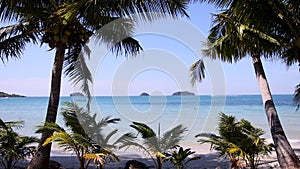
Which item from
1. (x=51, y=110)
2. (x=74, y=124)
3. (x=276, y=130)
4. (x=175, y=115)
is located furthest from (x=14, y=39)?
(x=175, y=115)

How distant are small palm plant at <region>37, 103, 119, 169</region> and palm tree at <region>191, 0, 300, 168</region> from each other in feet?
10.3

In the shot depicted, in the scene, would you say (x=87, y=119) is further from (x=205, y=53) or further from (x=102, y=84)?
(x=205, y=53)

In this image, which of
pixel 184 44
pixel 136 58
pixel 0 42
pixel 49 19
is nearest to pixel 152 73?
pixel 136 58

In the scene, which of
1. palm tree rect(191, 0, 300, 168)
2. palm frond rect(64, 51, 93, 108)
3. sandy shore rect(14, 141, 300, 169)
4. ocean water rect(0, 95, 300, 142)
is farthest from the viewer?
ocean water rect(0, 95, 300, 142)

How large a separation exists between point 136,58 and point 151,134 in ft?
8.03

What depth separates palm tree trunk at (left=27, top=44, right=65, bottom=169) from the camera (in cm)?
547

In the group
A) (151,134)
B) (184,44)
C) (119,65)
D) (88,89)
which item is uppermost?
(184,44)

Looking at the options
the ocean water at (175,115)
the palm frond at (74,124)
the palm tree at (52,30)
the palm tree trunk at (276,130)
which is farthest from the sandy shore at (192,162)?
the palm tree at (52,30)

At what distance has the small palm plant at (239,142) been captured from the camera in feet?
18.2

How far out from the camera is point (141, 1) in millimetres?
4230

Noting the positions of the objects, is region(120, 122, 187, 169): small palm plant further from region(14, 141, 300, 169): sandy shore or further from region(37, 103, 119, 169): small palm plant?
region(14, 141, 300, 169): sandy shore

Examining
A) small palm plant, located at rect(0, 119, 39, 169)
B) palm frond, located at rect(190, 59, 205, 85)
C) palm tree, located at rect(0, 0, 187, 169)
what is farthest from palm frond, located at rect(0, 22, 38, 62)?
palm frond, located at rect(190, 59, 205, 85)

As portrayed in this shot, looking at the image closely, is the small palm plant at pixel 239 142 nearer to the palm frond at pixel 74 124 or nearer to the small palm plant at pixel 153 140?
the small palm plant at pixel 153 140

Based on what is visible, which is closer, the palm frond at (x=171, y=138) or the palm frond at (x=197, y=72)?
the palm frond at (x=171, y=138)
